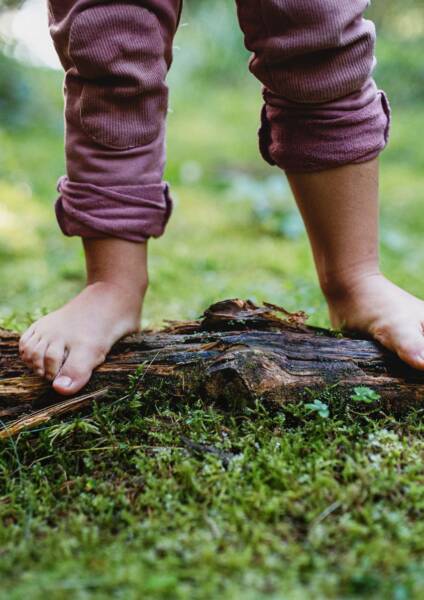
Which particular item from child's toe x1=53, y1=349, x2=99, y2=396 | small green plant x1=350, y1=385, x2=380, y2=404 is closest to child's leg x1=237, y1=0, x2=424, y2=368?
small green plant x1=350, y1=385, x2=380, y2=404

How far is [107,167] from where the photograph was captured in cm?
142

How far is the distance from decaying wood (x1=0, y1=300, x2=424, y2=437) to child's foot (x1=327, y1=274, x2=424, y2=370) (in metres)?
0.04

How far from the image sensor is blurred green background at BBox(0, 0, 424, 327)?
2.50 m

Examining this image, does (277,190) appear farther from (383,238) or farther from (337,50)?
(337,50)

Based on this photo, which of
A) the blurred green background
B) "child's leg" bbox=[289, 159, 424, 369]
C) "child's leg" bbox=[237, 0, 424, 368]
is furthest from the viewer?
the blurred green background

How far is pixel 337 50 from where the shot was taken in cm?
129

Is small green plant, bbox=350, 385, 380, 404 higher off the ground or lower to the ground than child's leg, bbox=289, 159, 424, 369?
lower

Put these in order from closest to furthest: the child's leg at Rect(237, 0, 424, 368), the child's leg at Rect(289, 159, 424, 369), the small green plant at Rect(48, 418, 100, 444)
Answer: the small green plant at Rect(48, 418, 100, 444) → the child's leg at Rect(237, 0, 424, 368) → the child's leg at Rect(289, 159, 424, 369)

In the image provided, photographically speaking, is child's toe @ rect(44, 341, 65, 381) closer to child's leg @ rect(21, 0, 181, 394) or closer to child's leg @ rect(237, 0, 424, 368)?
child's leg @ rect(21, 0, 181, 394)

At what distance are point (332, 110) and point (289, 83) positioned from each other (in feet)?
0.38

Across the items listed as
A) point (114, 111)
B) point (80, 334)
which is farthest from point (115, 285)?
point (114, 111)

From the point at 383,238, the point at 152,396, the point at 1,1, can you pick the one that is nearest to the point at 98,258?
the point at 152,396

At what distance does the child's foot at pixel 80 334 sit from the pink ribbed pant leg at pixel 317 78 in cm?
53

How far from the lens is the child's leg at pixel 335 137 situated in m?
1.26
